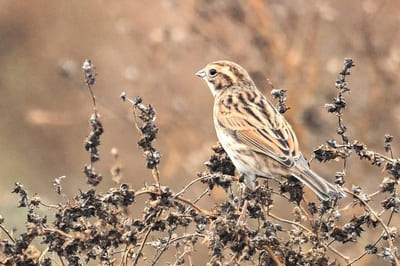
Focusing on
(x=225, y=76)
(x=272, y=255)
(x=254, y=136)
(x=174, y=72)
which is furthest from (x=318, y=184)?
(x=174, y=72)

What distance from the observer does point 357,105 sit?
24.7ft

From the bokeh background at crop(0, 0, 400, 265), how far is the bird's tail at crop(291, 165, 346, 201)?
2792mm

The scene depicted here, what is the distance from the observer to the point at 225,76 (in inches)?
212

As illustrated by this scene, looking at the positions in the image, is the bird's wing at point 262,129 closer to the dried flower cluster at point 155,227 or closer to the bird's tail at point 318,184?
the bird's tail at point 318,184

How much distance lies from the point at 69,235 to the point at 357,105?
4.57 meters

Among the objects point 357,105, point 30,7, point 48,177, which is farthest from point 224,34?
point 30,7

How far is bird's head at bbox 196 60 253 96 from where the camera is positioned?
17.6 feet

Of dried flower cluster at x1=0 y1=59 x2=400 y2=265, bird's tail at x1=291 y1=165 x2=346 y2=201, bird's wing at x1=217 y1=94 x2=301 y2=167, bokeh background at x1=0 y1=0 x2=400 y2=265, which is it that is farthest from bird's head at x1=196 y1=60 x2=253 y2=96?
dried flower cluster at x1=0 y1=59 x2=400 y2=265

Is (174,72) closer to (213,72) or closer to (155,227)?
(213,72)

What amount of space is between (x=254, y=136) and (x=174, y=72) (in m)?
4.08

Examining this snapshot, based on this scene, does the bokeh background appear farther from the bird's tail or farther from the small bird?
the bird's tail

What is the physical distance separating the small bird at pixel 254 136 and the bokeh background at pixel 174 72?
1878 millimetres

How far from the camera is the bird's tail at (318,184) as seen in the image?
3.57 meters

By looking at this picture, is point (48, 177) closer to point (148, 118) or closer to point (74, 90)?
point (74, 90)
